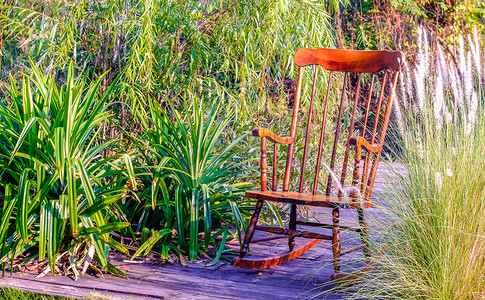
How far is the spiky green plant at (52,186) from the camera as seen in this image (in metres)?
2.28

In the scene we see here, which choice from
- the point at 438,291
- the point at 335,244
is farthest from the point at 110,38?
the point at 438,291

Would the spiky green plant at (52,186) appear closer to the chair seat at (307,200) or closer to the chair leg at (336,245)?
the chair seat at (307,200)

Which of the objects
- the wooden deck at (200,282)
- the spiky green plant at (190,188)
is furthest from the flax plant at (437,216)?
the spiky green plant at (190,188)

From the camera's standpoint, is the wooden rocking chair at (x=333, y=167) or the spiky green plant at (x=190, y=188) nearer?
the wooden rocking chair at (x=333, y=167)

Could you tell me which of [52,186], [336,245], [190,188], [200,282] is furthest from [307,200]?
[52,186]

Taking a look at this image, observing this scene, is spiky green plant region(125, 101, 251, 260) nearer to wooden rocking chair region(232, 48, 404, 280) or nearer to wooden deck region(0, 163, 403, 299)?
wooden deck region(0, 163, 403, 299)

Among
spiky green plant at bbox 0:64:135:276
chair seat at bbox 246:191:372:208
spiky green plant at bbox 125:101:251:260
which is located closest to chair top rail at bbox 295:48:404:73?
spiky green plant at bbox 125:101:251:260

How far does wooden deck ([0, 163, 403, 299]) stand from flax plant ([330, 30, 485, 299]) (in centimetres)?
12

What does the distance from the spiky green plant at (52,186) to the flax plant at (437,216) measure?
3.77ft

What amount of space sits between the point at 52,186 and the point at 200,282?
0.83 metres

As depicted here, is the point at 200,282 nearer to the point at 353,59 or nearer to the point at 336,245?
the point at 336,245

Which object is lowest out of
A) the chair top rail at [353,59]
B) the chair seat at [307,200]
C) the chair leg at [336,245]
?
the chair leg at [336,245]

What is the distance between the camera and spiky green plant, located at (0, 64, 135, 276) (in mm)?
2281

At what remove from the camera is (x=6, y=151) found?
99.3 inches
